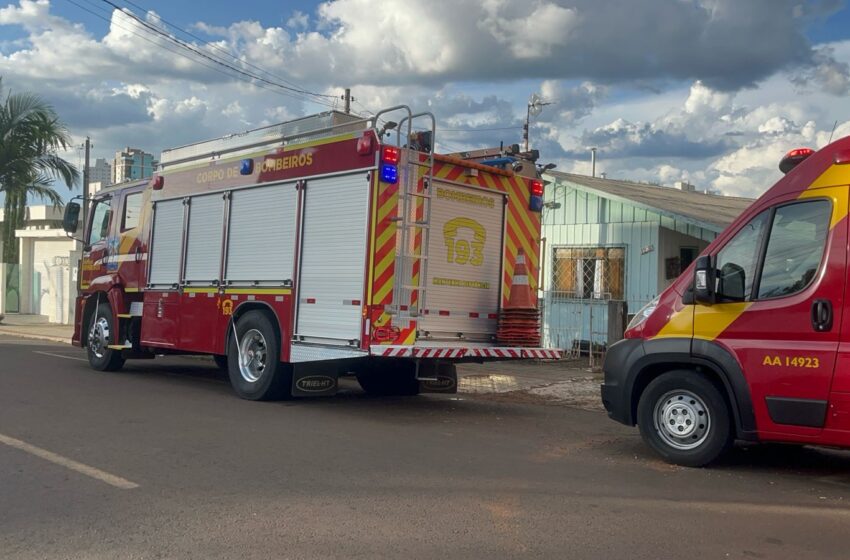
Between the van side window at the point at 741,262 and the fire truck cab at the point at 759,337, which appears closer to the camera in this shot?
the fire truck cab at the point at 759,337

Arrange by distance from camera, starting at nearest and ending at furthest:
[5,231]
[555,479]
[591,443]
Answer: [555,479] → [591,443] → [5,231]

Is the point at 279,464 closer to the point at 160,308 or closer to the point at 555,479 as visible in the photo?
the point at 555,479

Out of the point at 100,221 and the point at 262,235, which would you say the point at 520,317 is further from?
the point at 100,221

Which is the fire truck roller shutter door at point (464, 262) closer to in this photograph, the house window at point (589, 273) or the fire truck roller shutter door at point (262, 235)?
the fire truck roller shutter door at point (262, 235)

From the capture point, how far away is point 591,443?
799 cm

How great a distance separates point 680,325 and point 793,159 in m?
1.66

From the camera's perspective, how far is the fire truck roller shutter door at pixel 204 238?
438 inches

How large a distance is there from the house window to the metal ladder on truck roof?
22.9 feet

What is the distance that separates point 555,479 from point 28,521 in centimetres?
370

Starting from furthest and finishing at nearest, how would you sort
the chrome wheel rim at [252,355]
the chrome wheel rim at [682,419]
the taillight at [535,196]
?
the taillight at [535,196], the chrome wheel rim at [252,355], the chrome wheel rim at [682,419]

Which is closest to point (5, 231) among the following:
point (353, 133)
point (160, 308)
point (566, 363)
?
point (160, 308)

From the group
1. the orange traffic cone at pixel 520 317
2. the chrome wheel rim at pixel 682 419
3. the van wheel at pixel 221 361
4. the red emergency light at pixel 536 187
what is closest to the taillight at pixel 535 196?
the red emergency light at pixel 536 187

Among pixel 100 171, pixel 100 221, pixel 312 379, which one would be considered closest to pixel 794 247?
pixel 312 379

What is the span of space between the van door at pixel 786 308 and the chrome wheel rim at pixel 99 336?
9.94 meters
